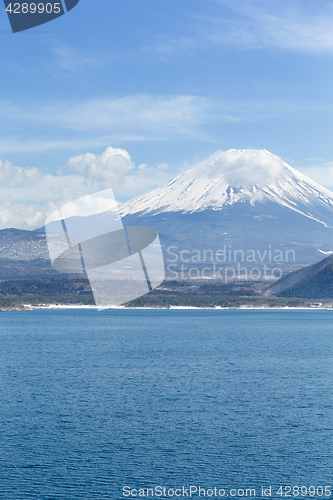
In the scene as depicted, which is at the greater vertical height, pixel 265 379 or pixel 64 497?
pixel 64 497

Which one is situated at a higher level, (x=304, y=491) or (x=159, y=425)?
(x=304, y=491)

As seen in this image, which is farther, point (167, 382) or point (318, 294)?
point (318, 294)

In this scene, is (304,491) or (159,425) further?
(159,425)

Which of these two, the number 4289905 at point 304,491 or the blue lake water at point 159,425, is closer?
the number 4289905 at point 304,491

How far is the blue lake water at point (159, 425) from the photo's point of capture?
62.7 feet

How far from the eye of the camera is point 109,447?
Answer: 22031 mm

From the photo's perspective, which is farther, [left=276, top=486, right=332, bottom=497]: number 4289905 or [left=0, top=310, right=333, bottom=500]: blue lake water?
[left=0, top=310, right=333, bottom=500]: blue lake water

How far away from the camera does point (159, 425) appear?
82.8ft

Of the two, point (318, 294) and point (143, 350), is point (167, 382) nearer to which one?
point (143, 350)

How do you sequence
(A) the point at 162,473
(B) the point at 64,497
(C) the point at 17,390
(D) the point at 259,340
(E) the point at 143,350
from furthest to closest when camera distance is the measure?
1. (D) the point at 259,340
2. (E) the point at 143,350
3. (C) the point at 17,390
4. (A) the point at 162,473
5. (B) the point at 64,497

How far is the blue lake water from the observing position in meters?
19.1

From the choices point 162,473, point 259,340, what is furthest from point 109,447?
point 259,340

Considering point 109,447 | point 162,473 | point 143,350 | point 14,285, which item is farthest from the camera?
point 14,285

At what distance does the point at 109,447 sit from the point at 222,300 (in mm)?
168624
